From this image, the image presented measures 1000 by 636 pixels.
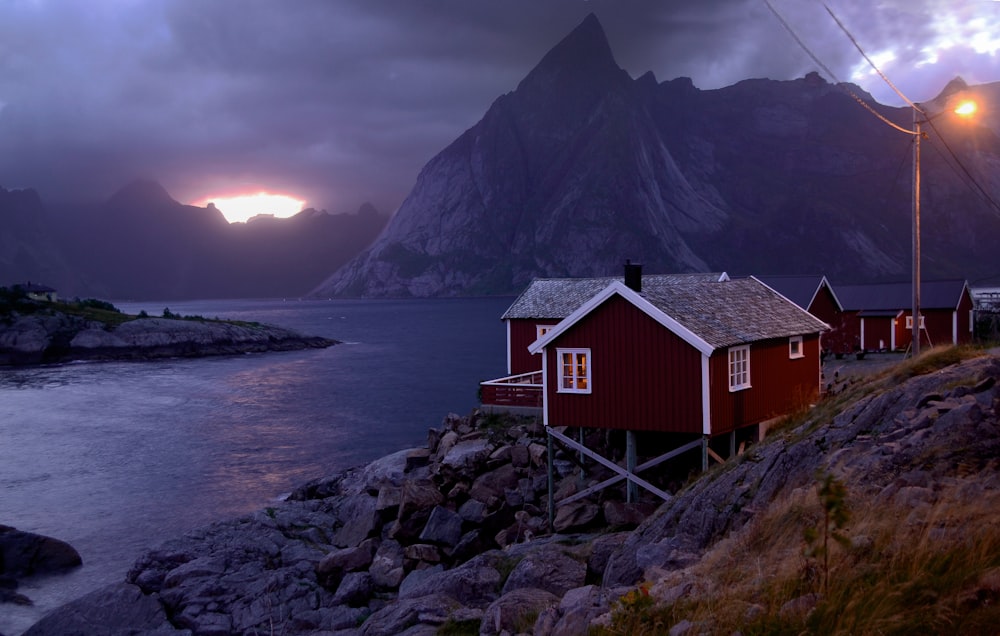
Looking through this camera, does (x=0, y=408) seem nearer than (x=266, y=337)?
Yes

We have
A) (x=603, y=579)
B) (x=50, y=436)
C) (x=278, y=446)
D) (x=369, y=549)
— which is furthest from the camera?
(x=50, y=436)

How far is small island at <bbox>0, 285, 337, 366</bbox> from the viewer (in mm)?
106500

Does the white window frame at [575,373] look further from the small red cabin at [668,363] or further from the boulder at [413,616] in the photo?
the boulder at [413,616]

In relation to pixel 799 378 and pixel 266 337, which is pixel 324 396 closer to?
pixel 799 378

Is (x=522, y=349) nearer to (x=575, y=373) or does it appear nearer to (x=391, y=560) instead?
(x=575, y=373)

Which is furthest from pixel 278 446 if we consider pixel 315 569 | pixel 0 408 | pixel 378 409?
pixel 0 408

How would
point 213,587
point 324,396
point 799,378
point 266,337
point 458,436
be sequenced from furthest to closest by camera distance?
point 266,337 → point 324,396 → point 458,436 → point 799,378 → point 213,587

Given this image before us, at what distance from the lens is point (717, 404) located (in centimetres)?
2239

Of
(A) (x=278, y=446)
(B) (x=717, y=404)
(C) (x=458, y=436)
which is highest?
(B) (x=717, y=404)

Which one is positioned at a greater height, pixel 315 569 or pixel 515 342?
pixel 515 342

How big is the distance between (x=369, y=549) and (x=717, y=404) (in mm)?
11336

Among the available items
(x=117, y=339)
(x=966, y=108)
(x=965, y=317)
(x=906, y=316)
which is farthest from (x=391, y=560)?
(x=117, y=339)

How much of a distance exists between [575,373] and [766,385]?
250 inches

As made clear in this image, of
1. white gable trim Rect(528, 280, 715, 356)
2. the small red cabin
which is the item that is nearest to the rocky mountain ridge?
white gable trim Rect(528, 280, 715, 356)
